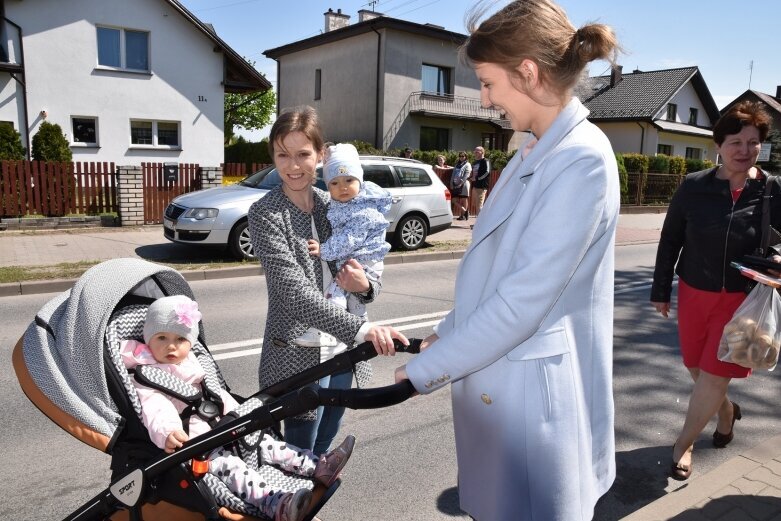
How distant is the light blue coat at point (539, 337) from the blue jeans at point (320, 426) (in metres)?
0.91

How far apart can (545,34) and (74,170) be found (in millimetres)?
15050

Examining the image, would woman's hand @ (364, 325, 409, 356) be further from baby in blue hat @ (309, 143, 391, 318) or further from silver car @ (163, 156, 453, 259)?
silver car @ (163, 156, 453, 259)

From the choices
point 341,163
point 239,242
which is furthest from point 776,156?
point 341,163

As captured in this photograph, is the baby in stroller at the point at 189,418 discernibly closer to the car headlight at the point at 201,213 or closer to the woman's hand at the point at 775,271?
the woman's hand at the point at 775,271

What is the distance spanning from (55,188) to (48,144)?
222 inches

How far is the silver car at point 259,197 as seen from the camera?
10211 mm

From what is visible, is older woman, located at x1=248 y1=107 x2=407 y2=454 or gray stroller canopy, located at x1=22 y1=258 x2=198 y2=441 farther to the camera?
older woman, located at x1=248 y1=107 x2=407 y2=454

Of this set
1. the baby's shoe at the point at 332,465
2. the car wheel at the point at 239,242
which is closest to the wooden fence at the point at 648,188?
the car wheel at the point at 239,242

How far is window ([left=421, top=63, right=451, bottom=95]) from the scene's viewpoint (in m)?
31.4

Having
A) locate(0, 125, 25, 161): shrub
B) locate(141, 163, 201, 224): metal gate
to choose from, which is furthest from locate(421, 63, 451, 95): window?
locate(0, 125, 25, 161): shrub

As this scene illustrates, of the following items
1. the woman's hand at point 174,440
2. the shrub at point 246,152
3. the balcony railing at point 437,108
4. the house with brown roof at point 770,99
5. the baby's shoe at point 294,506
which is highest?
the house with brown roof at point 770,99

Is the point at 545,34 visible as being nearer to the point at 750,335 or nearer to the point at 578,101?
the point at 578,101

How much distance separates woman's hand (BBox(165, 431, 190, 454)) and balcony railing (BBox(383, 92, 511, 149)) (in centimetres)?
2861

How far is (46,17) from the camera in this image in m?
20.7
